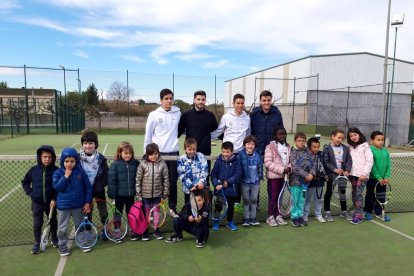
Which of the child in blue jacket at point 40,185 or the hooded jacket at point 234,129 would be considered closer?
the child in blue jacket at point 40,185

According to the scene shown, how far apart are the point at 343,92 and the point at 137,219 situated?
28096 mm

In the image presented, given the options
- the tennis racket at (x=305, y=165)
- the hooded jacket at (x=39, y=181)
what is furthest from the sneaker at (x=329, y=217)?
the hooded jacket at (x=39, y=181)

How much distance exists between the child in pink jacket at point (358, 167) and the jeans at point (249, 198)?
1640mm

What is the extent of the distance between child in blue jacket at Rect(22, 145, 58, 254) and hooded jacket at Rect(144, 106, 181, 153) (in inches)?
51.3

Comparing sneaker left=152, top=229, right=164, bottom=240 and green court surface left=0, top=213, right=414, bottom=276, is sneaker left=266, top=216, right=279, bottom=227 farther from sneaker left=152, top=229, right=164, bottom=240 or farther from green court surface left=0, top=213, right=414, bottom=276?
sneaker left=152, top=229, right=164, bottom=240

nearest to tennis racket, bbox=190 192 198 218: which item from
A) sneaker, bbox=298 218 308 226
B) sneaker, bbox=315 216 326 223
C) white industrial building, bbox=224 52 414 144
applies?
sneaker, bbox=298 218 308 226

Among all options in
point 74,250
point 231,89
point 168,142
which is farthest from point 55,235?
point 231,89

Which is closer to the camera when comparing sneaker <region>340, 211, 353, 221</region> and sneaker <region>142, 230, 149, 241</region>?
sneaker <region>142, 230, 149, 241</region>

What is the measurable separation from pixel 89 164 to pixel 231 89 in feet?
158

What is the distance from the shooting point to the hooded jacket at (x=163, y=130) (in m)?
4.76

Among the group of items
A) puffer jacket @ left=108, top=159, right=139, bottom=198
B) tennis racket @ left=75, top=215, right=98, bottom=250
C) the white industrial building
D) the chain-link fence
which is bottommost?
the chain-link fence

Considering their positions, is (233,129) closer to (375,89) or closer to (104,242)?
(104,242)

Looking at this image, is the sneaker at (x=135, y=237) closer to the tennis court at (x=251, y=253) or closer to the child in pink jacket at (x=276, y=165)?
the tennis court at (x=251, y=253)

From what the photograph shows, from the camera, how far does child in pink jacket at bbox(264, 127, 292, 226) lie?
4984 mm
